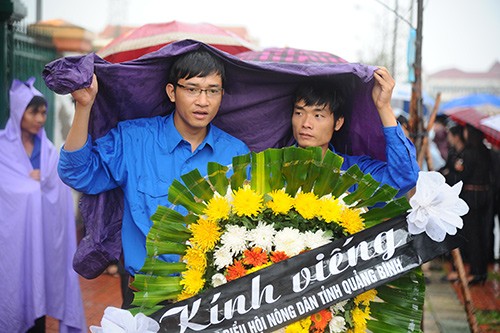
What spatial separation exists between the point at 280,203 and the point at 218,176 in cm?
27

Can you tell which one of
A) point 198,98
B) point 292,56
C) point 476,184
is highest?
point 292,56

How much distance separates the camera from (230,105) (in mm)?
3555

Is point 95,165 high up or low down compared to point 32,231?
up

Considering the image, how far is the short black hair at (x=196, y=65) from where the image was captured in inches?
123

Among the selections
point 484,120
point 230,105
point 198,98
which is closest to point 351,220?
point 198,98

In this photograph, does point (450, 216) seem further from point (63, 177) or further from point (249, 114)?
point (63, 177)

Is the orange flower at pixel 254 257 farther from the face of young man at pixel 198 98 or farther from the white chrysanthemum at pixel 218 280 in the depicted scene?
the face of young man at pixel 198 98

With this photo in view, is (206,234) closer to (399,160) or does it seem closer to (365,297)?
(365,297)

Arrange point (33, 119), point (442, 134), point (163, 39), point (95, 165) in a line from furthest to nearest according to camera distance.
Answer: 1. point (442, 134)
2. point (33, 119)
3. point (163, 39)
4. point (95, 165)

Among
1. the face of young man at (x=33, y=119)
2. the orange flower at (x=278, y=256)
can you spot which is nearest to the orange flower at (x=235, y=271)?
the orange flower at (x=278, y=256)

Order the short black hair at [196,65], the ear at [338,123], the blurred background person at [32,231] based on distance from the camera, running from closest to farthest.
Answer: the short black hair at [196,65] < the ear at [338,123] < the blurred background person at [32,231]

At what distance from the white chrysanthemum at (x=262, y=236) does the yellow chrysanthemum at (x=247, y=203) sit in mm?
64

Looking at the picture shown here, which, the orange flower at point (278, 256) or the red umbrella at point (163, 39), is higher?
the red umbrella at point (163, 39)

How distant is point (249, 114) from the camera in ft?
11.8
